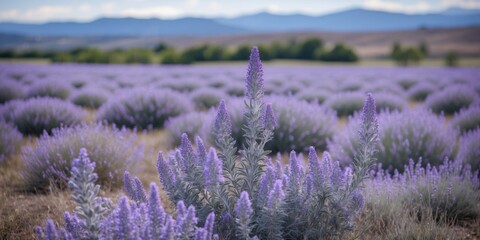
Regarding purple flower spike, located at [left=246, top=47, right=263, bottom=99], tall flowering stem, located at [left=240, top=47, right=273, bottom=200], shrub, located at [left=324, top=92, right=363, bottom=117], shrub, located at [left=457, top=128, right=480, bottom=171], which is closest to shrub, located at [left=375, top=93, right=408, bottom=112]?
shrub, located at [left=324, top=92, right=363, bottom=117]

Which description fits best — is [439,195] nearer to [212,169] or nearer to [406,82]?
[212,169]

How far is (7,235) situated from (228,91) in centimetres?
894

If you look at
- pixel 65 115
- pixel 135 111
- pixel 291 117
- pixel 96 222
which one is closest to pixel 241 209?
pixel 96 222

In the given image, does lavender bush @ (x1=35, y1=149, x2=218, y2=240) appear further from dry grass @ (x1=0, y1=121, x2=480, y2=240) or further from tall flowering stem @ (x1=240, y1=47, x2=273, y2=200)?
dry grass @ (x1=0, y1=121, x2=480, y2=240)

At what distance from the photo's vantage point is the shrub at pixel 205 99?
8.80 metres

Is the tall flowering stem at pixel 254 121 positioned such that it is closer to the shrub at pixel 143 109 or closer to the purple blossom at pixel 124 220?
the purple blossom at pixel 124 220

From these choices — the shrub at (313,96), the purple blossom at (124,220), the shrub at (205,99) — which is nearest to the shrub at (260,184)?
the purple blossom at (124,220)

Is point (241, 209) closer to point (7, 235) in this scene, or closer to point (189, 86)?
point (7, 235)

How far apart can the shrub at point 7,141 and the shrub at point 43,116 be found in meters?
1.10

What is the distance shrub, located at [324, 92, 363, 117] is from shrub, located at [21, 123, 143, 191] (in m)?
5.22

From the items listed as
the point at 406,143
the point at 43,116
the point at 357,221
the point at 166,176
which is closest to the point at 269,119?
the point at 166,176

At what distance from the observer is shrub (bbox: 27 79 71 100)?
9508 millimetres

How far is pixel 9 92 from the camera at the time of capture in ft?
29.6

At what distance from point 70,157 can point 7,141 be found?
5.20 feet
